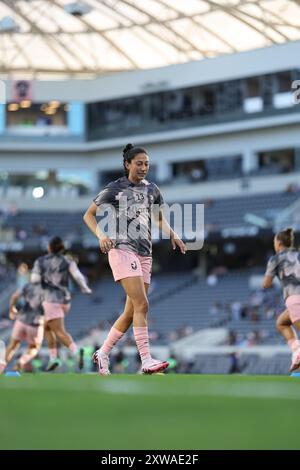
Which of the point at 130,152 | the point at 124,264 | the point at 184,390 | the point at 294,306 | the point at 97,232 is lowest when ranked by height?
the point at 184,390

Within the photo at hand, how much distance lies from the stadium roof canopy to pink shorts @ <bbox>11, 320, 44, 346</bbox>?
28.3 metres

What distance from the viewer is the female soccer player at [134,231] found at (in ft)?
Result: 36.2

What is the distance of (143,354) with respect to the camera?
36.3ft

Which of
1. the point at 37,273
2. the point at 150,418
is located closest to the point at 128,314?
the point at 37,273

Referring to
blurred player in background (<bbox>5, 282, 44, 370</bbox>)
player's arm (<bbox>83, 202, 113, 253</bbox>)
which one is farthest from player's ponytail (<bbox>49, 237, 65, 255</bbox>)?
player's arm (<bbox>83, 202, 113, 253</bbox>)

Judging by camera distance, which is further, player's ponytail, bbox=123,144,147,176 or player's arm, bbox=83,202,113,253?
player's ponytail, bbox=123,144,147,176

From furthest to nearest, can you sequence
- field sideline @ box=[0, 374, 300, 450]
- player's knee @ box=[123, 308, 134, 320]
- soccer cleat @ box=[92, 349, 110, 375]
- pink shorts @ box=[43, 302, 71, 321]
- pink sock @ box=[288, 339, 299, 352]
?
pink shorts @ box=[43, 302, 71, 321] < pink sock @ box=[288, 339, 299, 352] < soccer cleat @ box=[92, 349, 110, 375] < player's knee @ box=[123, 308, 134, 320] < field sideline @ box=[0, 374, 300, 450]

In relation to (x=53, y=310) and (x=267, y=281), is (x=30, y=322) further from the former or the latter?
(x=267, y=281)

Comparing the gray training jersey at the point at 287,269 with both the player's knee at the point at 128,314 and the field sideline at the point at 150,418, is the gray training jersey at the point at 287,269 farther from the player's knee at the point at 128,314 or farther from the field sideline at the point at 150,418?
the field sideline at the point at 150,418

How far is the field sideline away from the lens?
14.5 ft

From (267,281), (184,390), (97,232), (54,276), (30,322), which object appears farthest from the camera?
(30,322)

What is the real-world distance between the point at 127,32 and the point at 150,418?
4731 centimetres

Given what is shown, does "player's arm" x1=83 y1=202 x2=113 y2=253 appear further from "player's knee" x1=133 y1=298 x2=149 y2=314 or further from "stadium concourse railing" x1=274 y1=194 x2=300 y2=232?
"stadium concourse railing" x1=274 y1=194 x2=300 y2=232

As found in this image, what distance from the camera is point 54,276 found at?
54.1ft
